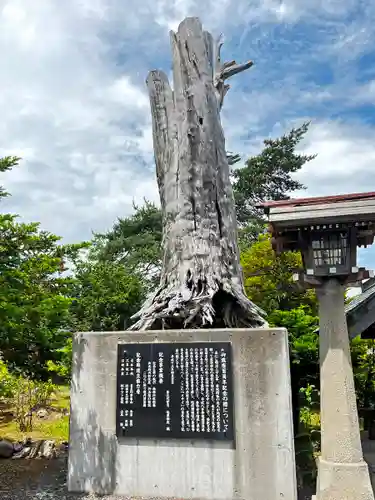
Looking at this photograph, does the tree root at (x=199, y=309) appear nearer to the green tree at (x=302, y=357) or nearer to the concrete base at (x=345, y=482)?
the concrete base at (x=345, y=482)

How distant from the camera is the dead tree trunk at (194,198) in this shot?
532 cm

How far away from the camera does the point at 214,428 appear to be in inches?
166

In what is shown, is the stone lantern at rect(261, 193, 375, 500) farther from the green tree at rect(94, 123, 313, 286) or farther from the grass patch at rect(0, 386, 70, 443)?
the green tree at rect(94, 123, 313, 286)

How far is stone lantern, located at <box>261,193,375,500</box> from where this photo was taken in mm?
4723

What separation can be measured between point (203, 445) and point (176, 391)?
0.62 m

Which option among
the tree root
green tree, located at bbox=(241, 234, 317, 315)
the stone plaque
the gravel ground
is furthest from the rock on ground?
green tree, located at bbox=(241, 234, 317, 315)

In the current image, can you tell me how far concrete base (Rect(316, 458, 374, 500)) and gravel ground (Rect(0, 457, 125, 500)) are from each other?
2446 millimetres

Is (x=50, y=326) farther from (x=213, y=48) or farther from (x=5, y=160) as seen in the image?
(x=213, y=48)

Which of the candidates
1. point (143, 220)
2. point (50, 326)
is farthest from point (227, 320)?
point (143, 220)

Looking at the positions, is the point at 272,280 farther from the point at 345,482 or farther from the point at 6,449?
the point at 6,449

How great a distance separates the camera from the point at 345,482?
→ 4.68 meters

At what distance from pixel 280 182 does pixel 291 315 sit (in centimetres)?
1067

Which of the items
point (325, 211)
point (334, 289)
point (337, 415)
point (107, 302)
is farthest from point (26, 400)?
point (325, 211)

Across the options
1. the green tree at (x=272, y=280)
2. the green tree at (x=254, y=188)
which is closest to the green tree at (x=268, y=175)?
the green tree at (x=254, y=188)
